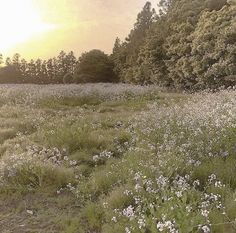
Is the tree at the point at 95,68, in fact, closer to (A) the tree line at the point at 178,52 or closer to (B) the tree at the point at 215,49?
(A) the tree line at the point at 178,52

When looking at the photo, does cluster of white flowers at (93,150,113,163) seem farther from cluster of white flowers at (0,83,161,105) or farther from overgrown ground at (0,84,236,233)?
cluster of white flowers at (0,83,161,105)

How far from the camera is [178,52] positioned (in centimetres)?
3253

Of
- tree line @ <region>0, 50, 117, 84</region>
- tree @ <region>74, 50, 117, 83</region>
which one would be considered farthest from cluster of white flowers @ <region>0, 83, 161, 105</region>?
tree line @ <region>0, 50, 117, 84</region>

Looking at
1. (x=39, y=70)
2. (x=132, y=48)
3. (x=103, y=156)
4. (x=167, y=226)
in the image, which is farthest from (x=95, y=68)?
(x=167, y=226)

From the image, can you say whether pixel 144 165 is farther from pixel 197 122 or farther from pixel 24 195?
pixel 197 122

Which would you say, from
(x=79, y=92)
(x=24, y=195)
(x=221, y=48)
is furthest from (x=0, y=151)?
(x=221, y=48)

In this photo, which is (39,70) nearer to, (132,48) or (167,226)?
(132,48)

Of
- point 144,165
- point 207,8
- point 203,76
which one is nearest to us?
point 144,165

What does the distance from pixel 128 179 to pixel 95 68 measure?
51147 millimetres

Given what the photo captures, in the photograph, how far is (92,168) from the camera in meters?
8.21

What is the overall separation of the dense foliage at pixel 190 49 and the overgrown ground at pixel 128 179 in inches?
602

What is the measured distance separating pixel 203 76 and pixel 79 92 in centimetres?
910

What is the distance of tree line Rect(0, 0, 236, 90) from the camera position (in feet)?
85.5

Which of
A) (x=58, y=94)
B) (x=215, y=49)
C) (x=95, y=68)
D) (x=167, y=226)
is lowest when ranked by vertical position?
(x=167, y=226)
